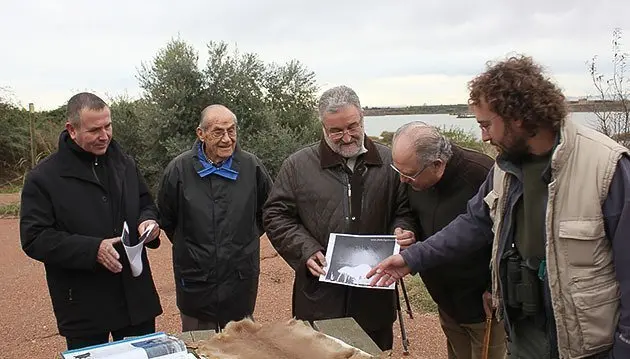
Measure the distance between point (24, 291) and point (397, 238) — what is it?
225 inches

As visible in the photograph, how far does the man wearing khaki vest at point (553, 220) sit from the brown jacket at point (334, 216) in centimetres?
86

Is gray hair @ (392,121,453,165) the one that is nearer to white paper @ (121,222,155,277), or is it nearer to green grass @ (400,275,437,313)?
white paper @ (121,222,155,277)

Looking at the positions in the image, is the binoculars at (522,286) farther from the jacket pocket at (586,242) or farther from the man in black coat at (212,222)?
the man in black coat at (212,222)

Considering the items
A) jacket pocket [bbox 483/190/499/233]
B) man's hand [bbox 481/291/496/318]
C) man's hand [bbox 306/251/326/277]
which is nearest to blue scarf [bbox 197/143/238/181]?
man's hand [bbox 306/251/326/277]

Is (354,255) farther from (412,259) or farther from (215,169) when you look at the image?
(215,169)

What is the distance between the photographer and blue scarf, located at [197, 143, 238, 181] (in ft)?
12.8

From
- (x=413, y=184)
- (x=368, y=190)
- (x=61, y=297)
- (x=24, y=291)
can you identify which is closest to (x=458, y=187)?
(x=413, y=184)

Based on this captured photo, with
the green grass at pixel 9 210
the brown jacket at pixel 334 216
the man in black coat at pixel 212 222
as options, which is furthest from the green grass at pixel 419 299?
the green grass at pixel 9 210

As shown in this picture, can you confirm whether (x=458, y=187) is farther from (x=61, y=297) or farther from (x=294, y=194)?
(x=61, y=297)

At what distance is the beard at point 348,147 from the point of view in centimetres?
327

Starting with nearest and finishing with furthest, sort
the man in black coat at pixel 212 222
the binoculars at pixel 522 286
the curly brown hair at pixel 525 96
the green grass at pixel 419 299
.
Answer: the curly brown hair at pixel 525 96, the binoculars at pixel 522 286, the man in black coat at pixel 212 222, the green grass at pixel 419 299

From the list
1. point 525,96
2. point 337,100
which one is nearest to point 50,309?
point 337,100

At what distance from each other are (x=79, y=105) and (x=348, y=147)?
1.46 m

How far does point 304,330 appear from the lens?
2.41 m
